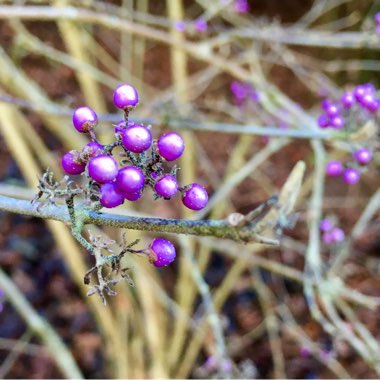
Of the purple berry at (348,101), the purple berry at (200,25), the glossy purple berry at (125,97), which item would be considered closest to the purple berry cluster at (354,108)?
the purple berry at (348,101)

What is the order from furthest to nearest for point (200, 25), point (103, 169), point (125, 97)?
1. point (200, 25)
2. point (125, 97)
3. point (103, 169)

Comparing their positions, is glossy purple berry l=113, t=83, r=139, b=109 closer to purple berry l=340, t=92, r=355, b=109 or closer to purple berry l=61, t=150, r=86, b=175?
purple berry l=61, t=150, r=86, b=175

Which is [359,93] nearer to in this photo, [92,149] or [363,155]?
[363,155]

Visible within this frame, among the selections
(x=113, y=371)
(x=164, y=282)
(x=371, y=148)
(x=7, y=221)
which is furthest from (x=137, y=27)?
(x=7, y=221)

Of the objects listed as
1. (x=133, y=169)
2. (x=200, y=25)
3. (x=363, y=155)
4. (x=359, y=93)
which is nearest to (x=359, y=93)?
Answer: (x=359, y=93)

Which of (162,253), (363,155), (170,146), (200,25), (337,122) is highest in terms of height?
(200,25)

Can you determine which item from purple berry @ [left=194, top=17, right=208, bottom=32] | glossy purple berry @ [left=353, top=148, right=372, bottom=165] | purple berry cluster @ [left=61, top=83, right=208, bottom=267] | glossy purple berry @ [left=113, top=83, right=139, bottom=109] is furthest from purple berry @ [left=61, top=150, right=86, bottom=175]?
purple berry @ [left=194, top=17, right=208, bottom=32]

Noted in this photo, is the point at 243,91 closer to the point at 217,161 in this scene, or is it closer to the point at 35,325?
the point at 35,325

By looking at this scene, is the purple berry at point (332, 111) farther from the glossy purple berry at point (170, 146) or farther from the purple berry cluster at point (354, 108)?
the glossy purple berry at point (170, 146)
